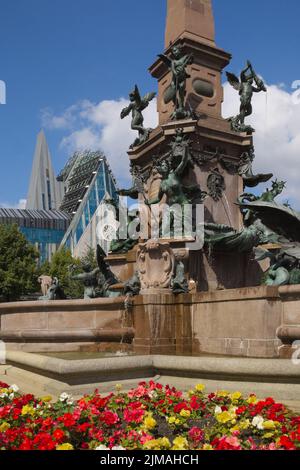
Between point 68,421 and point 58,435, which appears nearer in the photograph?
point 58,435

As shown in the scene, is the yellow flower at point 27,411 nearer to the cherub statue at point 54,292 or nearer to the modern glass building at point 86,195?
the cherub statue at point 54,292

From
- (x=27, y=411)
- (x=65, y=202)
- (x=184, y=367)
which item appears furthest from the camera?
(x=65, y=202)

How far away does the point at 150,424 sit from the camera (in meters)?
4.80

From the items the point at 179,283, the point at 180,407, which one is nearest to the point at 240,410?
the point at 180,407

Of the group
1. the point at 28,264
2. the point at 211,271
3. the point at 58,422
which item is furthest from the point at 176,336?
the point at 28,264

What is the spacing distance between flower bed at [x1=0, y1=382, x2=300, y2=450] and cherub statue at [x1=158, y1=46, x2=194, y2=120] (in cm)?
1152

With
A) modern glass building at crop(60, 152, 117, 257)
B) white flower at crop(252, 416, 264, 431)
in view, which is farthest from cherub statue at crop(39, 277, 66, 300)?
modern glass building at crop(60, 152, 117, 257)

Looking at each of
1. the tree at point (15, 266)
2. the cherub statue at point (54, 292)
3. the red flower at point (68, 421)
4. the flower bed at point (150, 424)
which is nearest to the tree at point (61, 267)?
the tree at point (15, 266)

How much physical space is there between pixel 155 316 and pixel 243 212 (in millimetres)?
6948

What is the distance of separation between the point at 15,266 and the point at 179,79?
3270 cm

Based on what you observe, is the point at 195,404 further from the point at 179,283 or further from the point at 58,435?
the point at 179,283

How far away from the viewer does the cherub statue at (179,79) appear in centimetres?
1639

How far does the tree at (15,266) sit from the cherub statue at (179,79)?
103 ft
